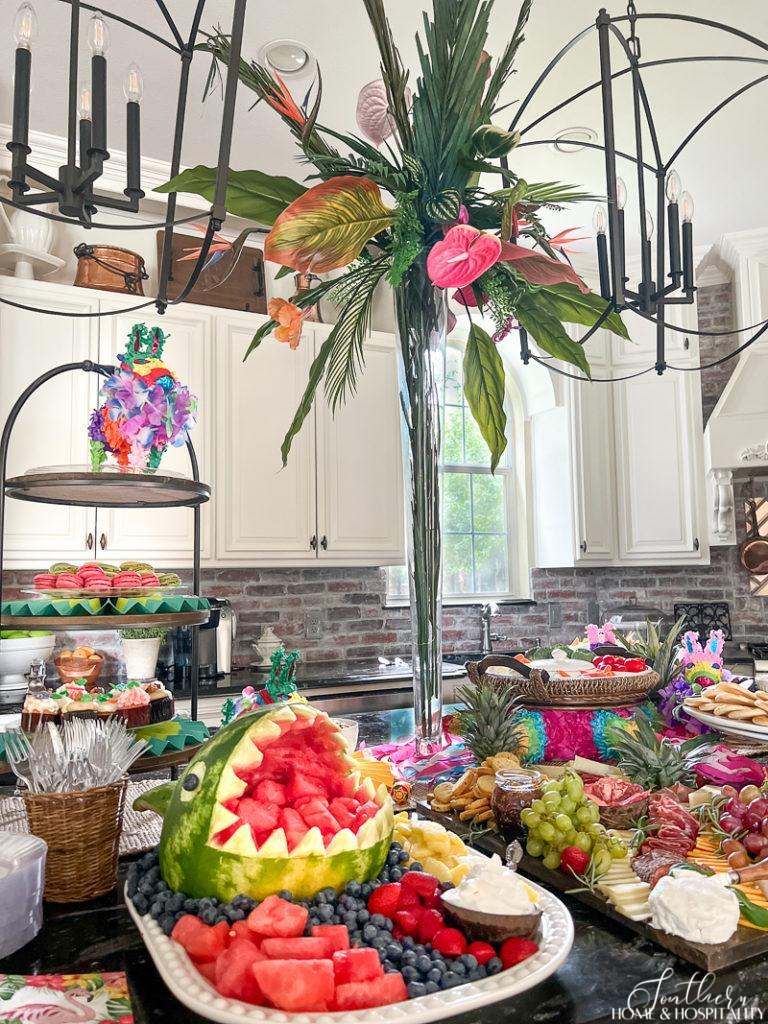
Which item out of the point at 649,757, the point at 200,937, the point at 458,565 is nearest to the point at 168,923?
the point at 200,937

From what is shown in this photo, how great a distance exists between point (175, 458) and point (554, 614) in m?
2.61

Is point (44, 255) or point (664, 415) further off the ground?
point (44, 255)

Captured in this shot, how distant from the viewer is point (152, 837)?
3.49 ft

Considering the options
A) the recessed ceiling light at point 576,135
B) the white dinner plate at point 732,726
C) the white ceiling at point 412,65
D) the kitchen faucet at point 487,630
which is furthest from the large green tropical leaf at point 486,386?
the kitchen faucet at point 487,630

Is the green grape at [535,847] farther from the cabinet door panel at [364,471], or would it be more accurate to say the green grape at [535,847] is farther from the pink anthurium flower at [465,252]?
the cabinet door panel at [364,471]

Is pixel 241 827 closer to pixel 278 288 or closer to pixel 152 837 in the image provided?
pixel 152 837

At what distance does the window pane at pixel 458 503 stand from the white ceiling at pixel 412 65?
1822 mm

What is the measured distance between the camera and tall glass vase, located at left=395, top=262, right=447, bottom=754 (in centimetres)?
132

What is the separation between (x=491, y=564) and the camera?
4.87 meters

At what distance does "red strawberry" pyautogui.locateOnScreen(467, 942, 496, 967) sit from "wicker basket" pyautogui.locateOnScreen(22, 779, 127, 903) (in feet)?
1.49

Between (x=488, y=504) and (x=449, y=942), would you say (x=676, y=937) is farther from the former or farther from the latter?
(x=488, y=504)

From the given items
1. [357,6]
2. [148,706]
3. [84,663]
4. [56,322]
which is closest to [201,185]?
[148,706]

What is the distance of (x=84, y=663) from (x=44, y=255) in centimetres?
220

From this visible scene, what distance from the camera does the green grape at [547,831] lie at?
864 millimetres
